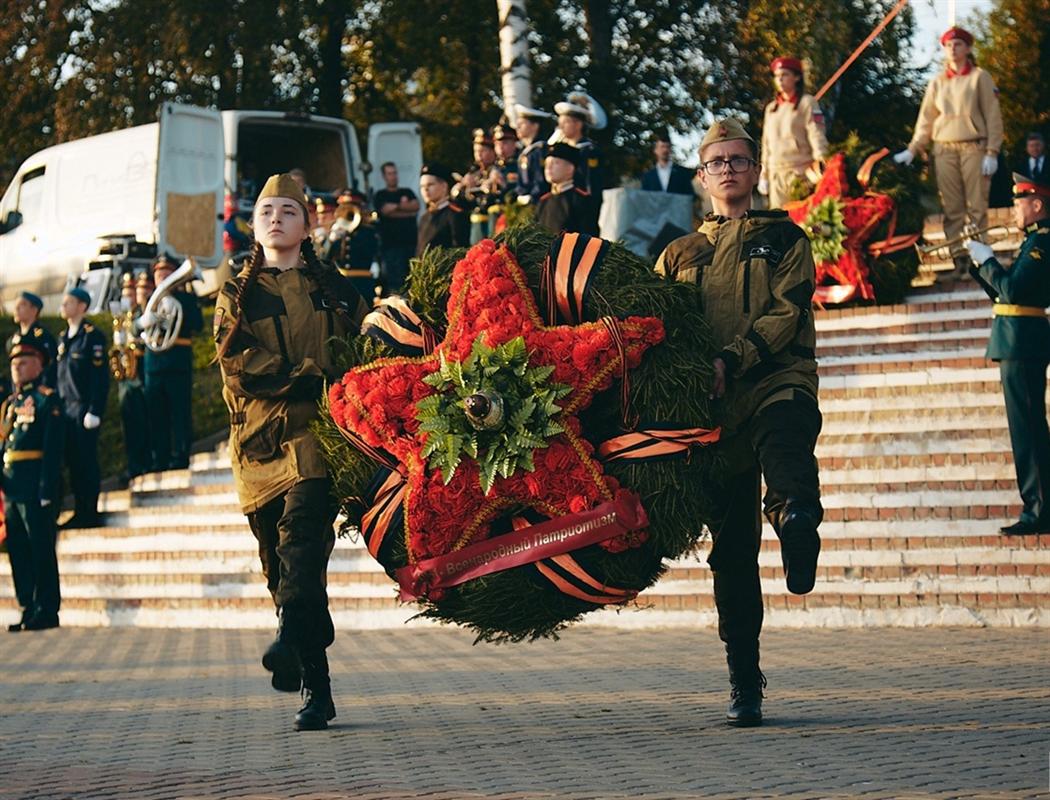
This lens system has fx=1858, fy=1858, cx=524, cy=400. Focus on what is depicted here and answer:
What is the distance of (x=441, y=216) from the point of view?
667 inches

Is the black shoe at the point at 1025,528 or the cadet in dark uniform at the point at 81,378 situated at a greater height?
the cadet in dark uniform at the point at 81,378

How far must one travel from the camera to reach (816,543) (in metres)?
6.62

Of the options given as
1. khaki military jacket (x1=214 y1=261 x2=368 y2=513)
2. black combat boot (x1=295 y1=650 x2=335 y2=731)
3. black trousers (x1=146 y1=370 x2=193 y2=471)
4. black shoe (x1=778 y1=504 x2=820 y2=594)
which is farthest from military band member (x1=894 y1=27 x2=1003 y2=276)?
black shoe (x1=778 y1=504 x2=820 y2=594)

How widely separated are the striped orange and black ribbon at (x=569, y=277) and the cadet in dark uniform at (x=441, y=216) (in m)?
10.2

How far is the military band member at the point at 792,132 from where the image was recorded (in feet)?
53.6

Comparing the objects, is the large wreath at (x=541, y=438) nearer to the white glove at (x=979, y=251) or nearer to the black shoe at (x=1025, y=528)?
the white glove at (x=979, y=251)

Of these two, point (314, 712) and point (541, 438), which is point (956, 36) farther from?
point (541, 438)

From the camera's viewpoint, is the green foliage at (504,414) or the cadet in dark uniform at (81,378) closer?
the green foliage at (504,414)

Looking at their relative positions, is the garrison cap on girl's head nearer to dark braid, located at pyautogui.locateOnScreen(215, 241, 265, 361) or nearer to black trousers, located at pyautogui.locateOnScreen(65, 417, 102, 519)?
dark braid, located at pyautogui.locateOnScreen(215, 241, 265, 361)

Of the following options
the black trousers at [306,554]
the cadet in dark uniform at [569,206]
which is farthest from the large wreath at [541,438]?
the cadet in dark uniform at [569,206]

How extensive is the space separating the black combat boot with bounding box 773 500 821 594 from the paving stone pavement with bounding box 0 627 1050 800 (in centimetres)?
60

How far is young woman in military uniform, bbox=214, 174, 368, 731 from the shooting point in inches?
292

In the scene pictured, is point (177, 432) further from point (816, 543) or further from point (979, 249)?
point (816, 543)

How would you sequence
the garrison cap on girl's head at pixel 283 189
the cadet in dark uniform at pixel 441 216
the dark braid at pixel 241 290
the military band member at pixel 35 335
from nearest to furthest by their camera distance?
the dark braid at pixel 241 290 → the garrison cap on girl's head at pixel 283 189 → the military band member at pixel 35 335 → the cadet in dark uniform at pixel 441 216
